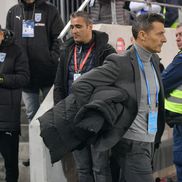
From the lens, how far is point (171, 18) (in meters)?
8.92

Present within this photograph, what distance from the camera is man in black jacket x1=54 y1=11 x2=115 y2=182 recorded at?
5234 mm

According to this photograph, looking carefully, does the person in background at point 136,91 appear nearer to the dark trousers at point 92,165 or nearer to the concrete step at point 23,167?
the dark trousers at point 92,165

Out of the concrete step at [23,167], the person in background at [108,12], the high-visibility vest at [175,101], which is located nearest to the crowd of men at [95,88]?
the high-visibility vest at [175,101]

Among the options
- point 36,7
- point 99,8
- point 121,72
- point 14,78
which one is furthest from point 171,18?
point 121,72

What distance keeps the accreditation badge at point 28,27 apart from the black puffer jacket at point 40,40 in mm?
41

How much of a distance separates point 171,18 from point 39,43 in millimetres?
3296

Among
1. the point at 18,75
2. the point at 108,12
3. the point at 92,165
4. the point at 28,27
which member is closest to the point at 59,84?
the point at 18,75

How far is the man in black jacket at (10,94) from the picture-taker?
5.76 meters

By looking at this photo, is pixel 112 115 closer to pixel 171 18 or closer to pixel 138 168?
pixel 138 168

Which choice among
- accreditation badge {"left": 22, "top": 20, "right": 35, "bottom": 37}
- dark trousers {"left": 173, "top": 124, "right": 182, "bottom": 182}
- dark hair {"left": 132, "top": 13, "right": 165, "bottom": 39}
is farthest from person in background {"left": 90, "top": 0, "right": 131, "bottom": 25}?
dark hair {"left": 132, "top": 13, "right": 165, "bottom": 39}

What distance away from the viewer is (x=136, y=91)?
13.6 ft

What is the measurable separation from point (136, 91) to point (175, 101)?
1331 millimetres

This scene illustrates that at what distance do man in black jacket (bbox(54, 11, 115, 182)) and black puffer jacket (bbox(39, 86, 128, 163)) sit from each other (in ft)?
2.59

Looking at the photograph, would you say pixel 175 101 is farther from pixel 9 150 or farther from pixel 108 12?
pixel 108 12
